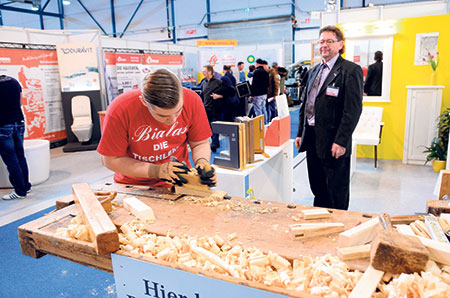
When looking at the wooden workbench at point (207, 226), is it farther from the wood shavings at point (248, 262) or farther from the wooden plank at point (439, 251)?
the wooden plank at point (439, 251)

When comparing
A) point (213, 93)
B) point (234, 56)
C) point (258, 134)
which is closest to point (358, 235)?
point (258, 134)

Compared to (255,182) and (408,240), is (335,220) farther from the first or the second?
(255,182)

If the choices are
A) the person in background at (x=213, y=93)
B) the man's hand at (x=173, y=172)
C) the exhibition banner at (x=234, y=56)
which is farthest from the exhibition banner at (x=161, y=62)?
the man's hand at (x=173, y=172)

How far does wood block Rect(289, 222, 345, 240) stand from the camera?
118 cm

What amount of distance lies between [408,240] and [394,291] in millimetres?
160

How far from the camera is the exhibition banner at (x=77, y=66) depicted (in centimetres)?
712

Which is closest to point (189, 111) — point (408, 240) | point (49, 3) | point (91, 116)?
point (408, 240)

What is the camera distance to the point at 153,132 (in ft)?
5.65

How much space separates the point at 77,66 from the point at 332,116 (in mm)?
6220

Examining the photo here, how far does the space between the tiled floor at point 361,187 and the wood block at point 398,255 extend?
117 inches

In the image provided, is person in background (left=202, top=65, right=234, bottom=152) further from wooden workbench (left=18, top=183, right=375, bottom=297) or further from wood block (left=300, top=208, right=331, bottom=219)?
wood block (left=300, top=208, right=331, bottom=219)

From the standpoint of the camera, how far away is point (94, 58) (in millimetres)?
7223

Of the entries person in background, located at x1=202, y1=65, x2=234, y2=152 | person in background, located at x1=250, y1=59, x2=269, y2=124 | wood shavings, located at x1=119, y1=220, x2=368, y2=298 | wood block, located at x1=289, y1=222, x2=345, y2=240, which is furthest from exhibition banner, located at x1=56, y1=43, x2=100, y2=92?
wood block, located at x1=289, y1=222, x2=345, y2=240

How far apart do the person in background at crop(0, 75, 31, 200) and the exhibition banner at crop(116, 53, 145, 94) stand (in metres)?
3.72
